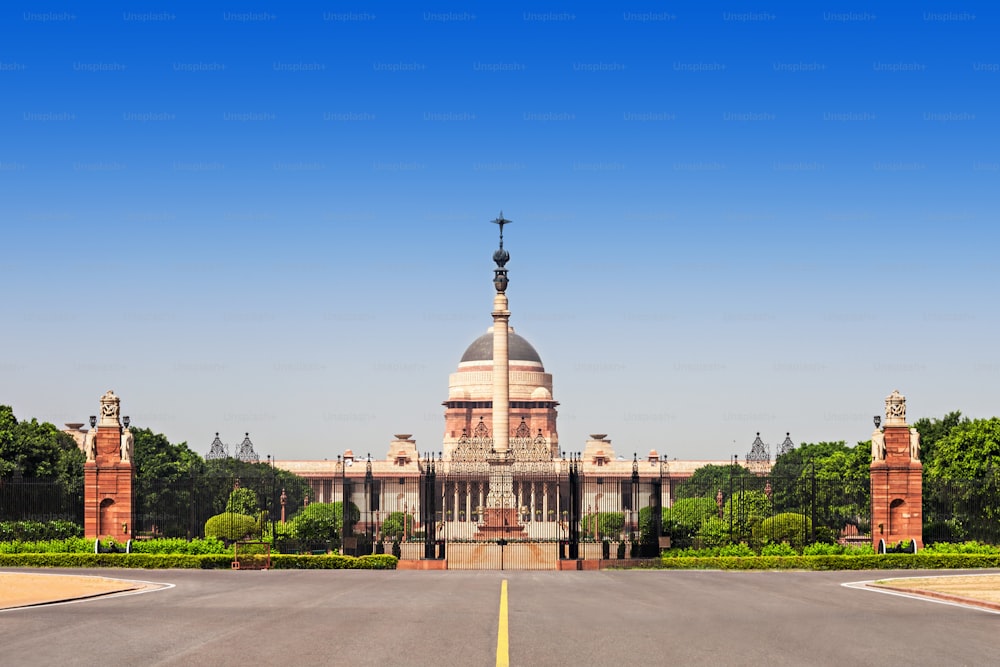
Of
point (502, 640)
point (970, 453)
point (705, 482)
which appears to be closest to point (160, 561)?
point (502, 640)

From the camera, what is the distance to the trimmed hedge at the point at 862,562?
40.8 metres

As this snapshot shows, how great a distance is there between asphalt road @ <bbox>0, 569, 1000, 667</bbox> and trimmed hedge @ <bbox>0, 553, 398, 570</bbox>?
27.0 feet

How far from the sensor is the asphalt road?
17.8m

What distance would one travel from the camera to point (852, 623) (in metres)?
22.7

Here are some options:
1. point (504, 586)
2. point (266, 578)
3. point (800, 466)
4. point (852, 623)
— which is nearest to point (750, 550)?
point (504, 586)

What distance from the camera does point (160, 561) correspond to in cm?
4162

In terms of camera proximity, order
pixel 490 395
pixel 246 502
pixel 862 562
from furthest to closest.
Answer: pixel 490 395 → pixel 246 502 → pixel 862 562

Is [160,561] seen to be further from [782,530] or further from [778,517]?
[778,517]

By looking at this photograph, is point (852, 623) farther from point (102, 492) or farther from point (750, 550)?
point (102, 492)

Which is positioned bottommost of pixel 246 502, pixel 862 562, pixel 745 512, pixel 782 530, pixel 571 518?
pixel 246 502

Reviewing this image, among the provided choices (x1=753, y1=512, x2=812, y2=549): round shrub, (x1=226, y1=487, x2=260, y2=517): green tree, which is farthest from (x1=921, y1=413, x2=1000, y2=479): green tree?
(x1=226, y1=487, x2=260, y2=517): green tree

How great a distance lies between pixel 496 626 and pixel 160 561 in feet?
75.2

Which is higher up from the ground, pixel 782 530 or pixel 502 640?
pixel 502 640

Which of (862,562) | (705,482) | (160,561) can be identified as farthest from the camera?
(705,482)
